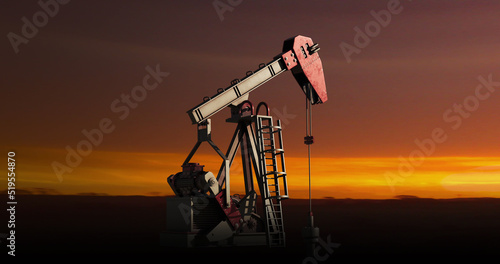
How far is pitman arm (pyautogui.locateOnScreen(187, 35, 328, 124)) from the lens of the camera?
21688 millimetres

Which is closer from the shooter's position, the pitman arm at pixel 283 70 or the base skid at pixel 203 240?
the base skid at pixel 203 240

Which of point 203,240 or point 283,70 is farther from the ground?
point 283,70

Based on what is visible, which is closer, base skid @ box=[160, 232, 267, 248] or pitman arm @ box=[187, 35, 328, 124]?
base skid @ box=[160, 232, 267, 248]

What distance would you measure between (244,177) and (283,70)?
417 cm

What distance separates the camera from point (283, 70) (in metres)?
23.3

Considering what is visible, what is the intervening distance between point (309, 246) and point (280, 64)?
735 cm

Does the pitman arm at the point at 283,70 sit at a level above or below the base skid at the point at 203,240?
above

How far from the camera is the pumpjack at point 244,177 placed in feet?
69.9

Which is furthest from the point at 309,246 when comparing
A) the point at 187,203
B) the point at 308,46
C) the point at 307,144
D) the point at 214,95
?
the point at 308,46

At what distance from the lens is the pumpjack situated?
69.9 ft

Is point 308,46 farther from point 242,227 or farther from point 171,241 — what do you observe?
point 171,241

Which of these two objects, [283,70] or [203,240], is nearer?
[203,240]

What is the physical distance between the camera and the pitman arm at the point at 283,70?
71.2 ft

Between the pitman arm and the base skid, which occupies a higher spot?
the pitman arm
